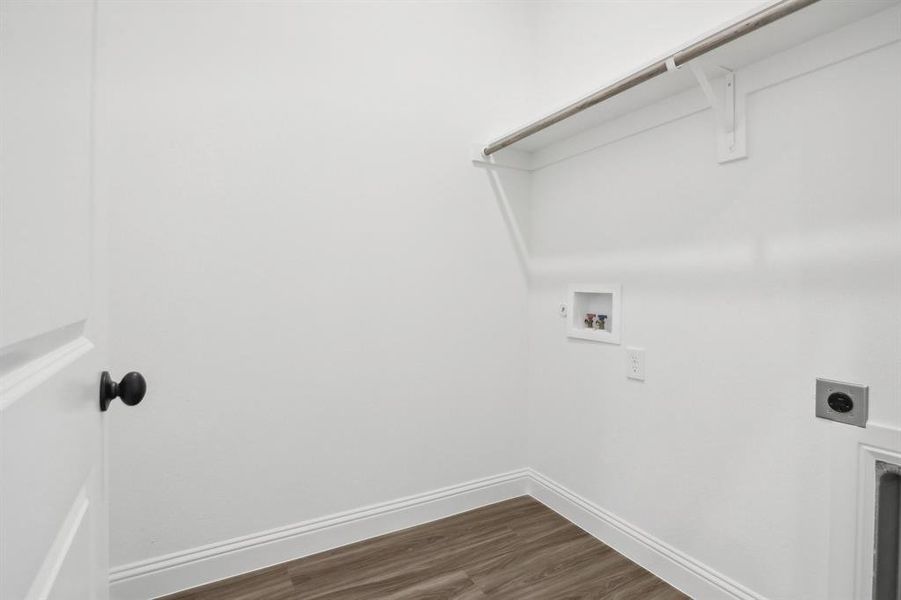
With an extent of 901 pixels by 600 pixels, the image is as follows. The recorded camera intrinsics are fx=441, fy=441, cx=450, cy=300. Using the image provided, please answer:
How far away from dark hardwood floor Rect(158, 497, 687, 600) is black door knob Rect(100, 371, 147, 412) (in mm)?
1197

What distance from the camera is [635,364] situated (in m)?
→ 1.71

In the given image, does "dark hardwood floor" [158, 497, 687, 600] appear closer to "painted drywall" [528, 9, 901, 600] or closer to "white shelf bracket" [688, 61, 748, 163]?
"painted drywall" [528, 9, 901, 600]

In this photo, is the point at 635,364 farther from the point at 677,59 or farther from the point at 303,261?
the point at 303,261

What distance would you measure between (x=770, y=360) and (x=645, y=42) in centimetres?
126

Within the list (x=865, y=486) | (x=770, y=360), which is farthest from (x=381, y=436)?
(x=865, y=486)

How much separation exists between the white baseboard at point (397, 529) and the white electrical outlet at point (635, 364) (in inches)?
23.4

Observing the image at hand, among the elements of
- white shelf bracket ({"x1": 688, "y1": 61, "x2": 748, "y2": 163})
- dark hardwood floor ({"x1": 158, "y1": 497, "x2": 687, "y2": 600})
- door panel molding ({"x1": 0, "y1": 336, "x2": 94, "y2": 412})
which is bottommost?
dark hardwood floor ({"x1": 158, "y1": 497, "x2": 687, "y2": 600})

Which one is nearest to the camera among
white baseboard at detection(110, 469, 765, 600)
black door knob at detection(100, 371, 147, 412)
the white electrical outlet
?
black door knob at detection(100, 371, 147, 412)

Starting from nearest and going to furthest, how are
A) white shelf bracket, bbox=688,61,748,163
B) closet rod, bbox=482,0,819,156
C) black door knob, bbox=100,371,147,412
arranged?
black door knob, bbox=100,371,147,412, closet rod, bbox=482,0,819,156, white shelf bracket, bbox=688,61,748,163

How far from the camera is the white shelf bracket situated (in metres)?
1.35

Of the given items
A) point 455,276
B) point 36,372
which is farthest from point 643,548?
point 36,372

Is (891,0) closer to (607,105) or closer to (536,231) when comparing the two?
(607,105)

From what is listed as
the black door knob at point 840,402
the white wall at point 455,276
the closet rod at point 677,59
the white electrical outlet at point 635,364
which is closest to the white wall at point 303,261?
the white wall at point 455,276

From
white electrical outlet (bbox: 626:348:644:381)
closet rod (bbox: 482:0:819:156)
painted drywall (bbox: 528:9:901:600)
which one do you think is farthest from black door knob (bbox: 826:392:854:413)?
closet rod (bbox: 482:0:819:156)
